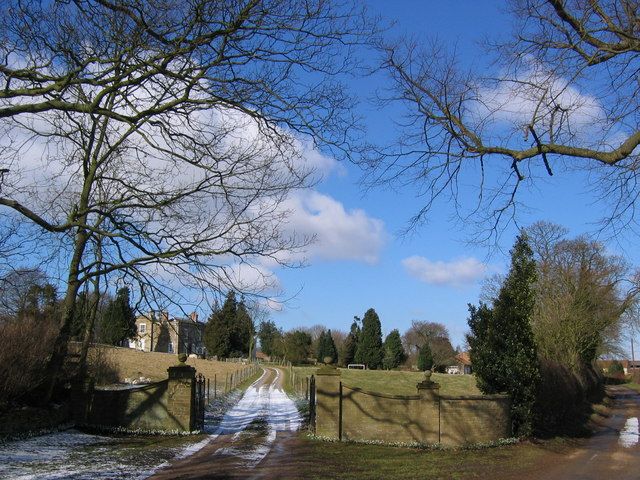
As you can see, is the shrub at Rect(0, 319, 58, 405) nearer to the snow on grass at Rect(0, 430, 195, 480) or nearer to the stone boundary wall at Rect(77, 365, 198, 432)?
the snow on grass at Rect(0, 430, 195, 480)

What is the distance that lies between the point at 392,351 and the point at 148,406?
78111 mm

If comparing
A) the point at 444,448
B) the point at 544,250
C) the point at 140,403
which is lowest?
the point at 444,448

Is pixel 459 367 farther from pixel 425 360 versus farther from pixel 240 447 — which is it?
pixel 240 447

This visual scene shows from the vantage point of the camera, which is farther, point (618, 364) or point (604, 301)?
point (618, 364)

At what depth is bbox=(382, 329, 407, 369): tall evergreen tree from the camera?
295ft

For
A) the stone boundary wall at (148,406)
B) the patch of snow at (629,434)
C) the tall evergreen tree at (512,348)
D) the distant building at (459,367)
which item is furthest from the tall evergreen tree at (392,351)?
the stone boundary wall at (148,406)

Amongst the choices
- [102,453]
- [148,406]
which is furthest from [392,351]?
[102,453]

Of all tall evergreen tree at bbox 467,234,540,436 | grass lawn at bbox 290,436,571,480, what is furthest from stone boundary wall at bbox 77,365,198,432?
tall evergreen tree at bbox 467,234,540,436

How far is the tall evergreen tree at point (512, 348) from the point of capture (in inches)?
693

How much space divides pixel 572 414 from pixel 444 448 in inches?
458

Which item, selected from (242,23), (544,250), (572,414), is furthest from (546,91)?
(544,250)

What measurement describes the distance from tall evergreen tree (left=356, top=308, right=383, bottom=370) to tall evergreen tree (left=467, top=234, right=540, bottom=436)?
72368mm

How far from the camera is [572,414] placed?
24.0 metres

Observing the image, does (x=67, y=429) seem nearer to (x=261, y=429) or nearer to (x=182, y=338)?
(x=182, y=338)
